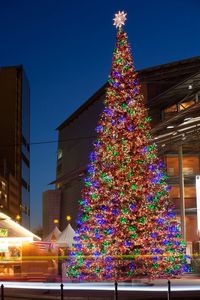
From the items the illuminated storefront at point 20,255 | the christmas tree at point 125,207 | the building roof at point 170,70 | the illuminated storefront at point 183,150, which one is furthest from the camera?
the building roof at point 170,70

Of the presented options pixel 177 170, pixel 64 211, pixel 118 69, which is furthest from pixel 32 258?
pixel 64 211

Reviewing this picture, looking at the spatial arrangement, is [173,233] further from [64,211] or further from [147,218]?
[64,211]

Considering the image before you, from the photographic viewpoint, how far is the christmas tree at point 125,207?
949 inches

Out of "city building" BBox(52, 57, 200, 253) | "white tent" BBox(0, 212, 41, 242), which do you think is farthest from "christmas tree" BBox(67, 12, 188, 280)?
"city building" BBox(52, 57, 200, 253)

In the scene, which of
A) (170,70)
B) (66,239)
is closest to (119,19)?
(66,239)

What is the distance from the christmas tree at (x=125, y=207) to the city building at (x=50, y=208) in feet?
145

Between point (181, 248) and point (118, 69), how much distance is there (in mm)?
7993

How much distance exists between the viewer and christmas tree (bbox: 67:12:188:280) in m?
24.1

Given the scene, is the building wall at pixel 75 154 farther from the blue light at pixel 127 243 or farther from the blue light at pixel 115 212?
the blue light at pixel 127 243

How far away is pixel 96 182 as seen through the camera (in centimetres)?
2503

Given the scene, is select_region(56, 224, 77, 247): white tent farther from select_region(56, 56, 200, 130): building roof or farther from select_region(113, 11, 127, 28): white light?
select_region(113, 11, 127, 28): white light

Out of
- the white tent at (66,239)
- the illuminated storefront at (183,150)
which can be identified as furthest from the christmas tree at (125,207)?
the illuminated storefront at (183,150)

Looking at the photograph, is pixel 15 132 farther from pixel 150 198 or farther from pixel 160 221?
pixel 160 221

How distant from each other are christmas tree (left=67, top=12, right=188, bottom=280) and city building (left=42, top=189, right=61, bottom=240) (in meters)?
44.2
